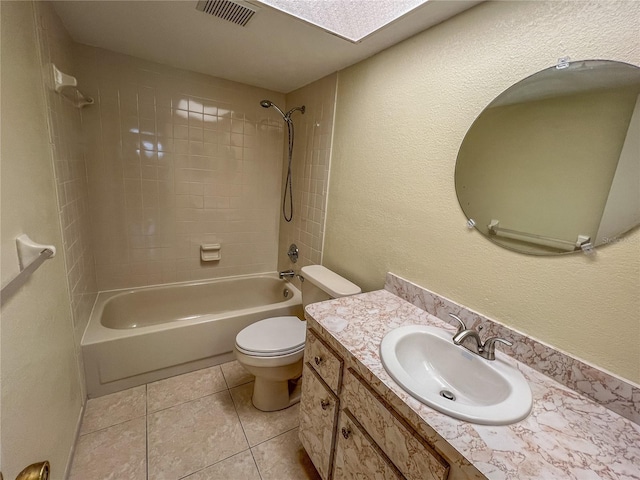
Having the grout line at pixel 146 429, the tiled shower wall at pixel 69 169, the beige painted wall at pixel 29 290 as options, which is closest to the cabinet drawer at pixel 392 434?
the beige painted wall at pixel 29 290

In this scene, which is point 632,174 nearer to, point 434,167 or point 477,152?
point 477,152

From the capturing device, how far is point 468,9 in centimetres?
107

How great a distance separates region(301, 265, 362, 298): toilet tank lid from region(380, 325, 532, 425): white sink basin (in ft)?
1.73

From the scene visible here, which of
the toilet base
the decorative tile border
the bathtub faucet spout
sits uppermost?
the decorative tile border

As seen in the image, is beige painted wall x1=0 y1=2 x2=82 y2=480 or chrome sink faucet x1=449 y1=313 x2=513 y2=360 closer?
Answer: beige painted wall x1=0 y1=2 x2=82 y2=480

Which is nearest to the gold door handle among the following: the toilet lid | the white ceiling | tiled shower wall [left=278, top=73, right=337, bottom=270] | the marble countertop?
the marble countertop

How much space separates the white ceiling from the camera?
124cm

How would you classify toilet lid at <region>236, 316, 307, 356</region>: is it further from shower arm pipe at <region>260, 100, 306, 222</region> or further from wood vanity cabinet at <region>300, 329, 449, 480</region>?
shower arm pipe at <region>260, 100, 306, 222</region>

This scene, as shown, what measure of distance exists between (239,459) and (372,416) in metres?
0.88

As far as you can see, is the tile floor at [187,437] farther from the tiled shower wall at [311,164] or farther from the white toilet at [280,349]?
the tiled shower wall at [311,164]

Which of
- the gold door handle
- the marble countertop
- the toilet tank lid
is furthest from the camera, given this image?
the toilet tank lid

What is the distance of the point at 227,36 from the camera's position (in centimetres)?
148

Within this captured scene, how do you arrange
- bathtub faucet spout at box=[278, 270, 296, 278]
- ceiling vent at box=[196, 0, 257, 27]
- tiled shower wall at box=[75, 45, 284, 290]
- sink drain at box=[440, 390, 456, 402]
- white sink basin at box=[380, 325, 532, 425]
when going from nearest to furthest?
white sink basin at box=[380, 325, 532, 425]
sink drain at box=[440, 390, 456, 402]
ceiling vent at box=[196, 0, 257, 27]
tiled shower wall at box=[75, 45, 284, 290]
bathtub faucet spout at box=[278, 270, 296, 278]

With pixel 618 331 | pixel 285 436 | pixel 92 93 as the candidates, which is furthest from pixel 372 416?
pixel 92 93
